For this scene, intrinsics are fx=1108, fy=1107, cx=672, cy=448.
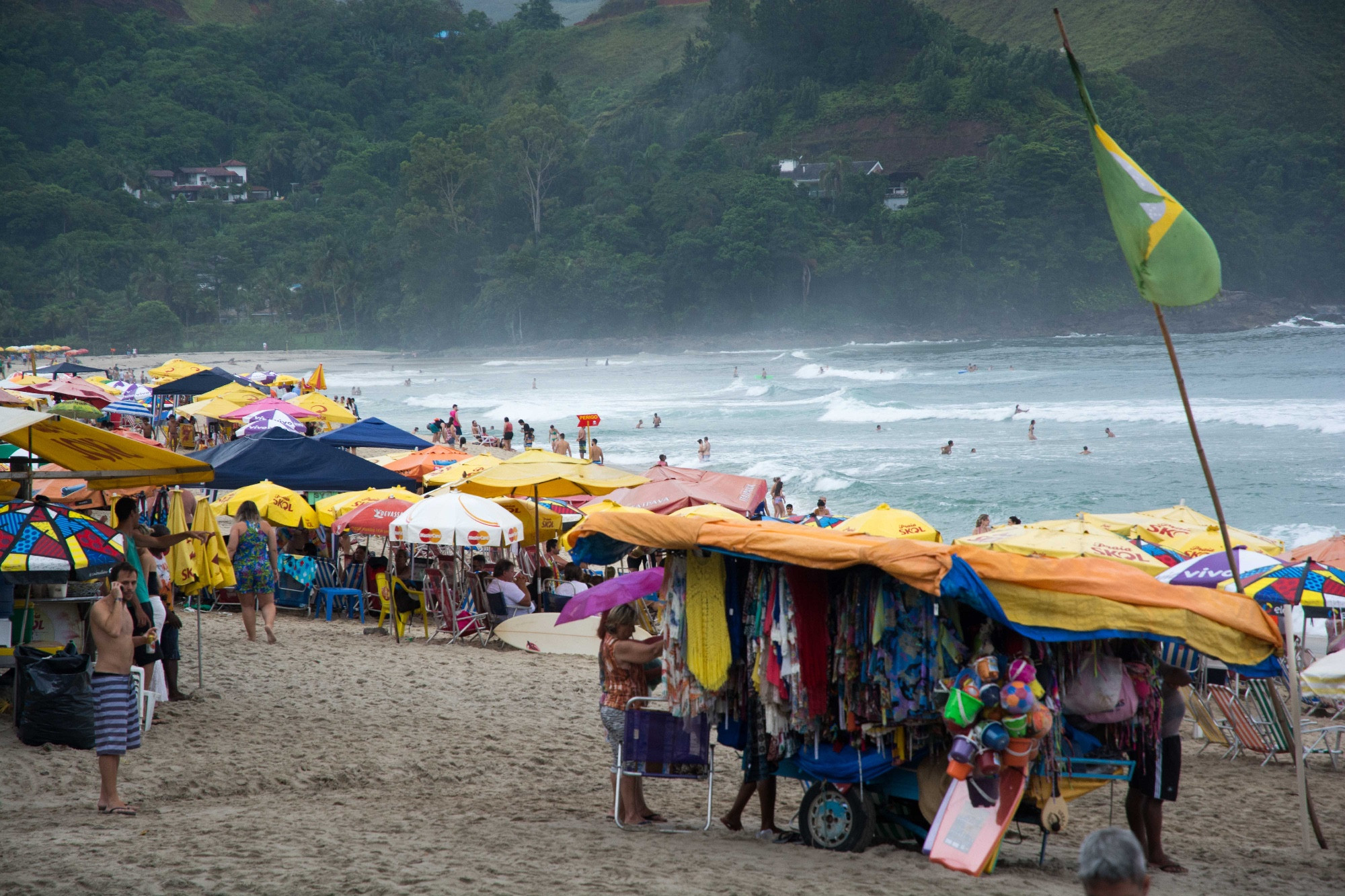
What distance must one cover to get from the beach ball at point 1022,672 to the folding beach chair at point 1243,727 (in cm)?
357

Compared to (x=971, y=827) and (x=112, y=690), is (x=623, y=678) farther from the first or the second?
(x=112, y=690)

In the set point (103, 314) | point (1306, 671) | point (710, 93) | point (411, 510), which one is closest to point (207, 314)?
point (103, 314)

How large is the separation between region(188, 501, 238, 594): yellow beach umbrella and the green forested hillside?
2844 inches

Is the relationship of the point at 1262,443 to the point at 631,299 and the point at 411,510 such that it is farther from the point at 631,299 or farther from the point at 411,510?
the point at 631,299

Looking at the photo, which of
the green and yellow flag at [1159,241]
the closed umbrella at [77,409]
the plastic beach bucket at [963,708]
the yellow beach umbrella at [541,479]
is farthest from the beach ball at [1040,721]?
the closed umbrella at [77,409]

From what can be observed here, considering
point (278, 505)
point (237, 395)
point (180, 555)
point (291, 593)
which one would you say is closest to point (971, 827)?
point (180, 555)

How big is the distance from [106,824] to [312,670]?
3.40 metres

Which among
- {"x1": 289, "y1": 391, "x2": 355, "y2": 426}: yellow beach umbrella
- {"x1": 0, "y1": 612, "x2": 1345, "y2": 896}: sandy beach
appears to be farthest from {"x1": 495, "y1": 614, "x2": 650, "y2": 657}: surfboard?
{"x1": 289, "y1": 391, "x2": 355, "y2": 426}: yellow beach umbrella

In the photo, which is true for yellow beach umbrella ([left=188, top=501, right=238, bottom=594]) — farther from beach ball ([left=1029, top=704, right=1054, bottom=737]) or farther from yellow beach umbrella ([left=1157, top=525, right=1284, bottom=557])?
yellow beach umbrella ([left=1157, top=525, right=1284, bottom=557])

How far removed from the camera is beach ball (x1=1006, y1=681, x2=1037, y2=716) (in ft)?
12.2

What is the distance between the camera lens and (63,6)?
379ft

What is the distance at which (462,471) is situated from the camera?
1146cm

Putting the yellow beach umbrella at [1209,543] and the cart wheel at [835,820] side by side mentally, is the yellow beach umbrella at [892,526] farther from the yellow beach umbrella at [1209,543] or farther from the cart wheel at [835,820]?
the cart wheel at [835,820]

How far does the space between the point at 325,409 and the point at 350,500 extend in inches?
239
